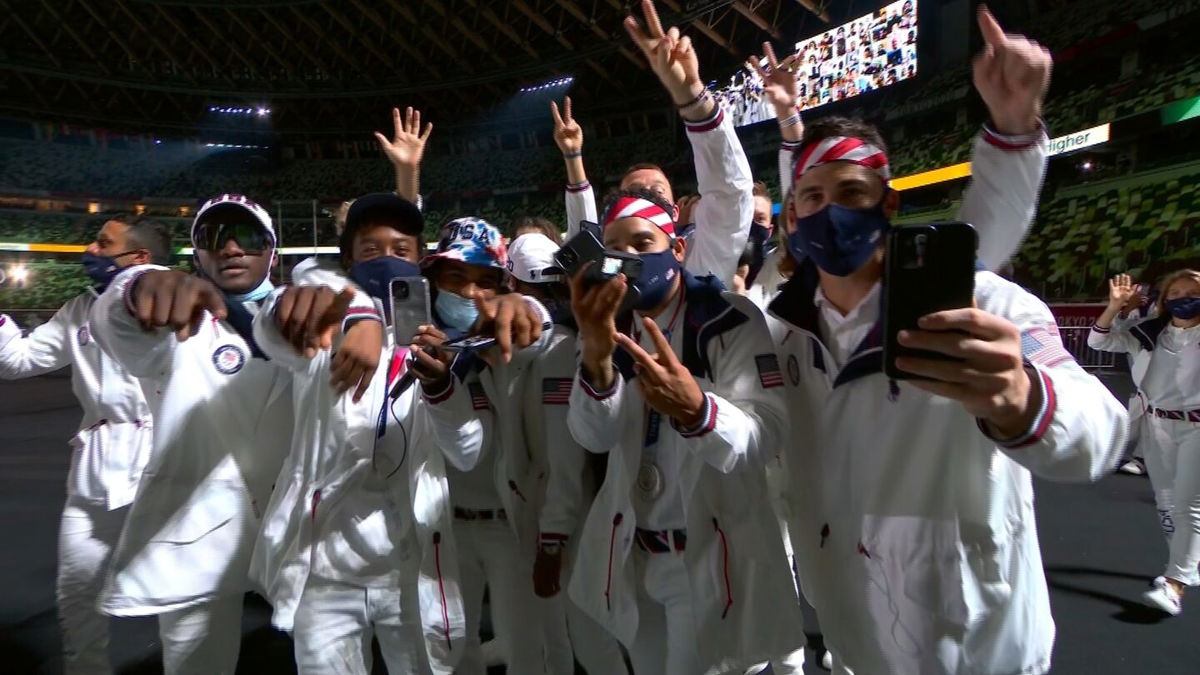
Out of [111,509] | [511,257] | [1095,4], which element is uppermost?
[1095,4]

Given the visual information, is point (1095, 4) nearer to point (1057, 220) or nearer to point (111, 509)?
point (1057, 220)

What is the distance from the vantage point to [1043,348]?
120 centimetres

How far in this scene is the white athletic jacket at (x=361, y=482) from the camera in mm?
1888

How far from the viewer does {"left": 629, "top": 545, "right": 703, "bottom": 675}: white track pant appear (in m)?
1.71

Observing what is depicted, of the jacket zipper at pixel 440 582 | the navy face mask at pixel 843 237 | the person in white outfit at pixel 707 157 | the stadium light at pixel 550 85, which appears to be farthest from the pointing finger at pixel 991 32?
the stadium light at pixel 550 85

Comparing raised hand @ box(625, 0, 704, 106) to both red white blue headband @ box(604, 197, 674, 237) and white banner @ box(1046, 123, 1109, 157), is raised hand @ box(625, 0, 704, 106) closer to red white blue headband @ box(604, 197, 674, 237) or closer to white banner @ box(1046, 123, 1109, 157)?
red white blue headband @ box(604, 197, 674, 237)

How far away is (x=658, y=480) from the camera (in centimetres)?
180

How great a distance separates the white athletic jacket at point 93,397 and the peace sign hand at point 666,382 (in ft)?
8.55

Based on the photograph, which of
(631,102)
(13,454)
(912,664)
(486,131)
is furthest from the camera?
(486,131)

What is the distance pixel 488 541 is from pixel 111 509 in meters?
1.78

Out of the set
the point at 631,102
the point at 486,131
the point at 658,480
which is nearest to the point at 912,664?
the point at 658,480

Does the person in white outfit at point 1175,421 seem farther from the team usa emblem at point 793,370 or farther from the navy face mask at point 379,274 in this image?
the navy face mask at point 379,274

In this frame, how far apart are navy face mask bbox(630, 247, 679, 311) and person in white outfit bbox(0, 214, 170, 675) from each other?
2.46 m

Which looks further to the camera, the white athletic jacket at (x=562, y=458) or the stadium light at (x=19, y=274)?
the stadium light at (x=19, y=274)
